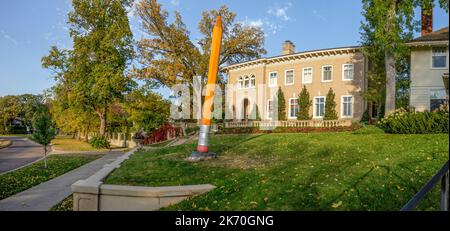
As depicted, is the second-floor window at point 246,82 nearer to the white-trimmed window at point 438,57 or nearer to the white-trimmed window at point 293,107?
Result: the white-trimmed window at point 293,107

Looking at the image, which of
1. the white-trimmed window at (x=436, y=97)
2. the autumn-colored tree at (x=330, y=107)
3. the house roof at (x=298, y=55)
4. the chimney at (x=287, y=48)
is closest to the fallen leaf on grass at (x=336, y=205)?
the white-trimmed window at (x=436, y=97)

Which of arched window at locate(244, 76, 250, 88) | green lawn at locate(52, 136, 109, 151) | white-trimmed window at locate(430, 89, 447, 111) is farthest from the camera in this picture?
arched window at locate(244, 76, 250, 88)

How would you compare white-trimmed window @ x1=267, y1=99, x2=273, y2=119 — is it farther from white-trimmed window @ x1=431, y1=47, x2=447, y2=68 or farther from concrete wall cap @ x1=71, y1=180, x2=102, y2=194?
concrete wall cap @ x1=71, y1=180, x2=102, y2=194

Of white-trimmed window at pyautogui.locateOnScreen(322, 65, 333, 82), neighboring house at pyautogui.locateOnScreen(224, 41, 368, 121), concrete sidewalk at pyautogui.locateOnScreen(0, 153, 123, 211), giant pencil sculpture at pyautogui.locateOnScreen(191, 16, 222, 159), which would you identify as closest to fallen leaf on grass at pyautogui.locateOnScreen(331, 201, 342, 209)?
giant pencil sculpture at pyautogui.locateOnScreen(191, 16, 222, 159)

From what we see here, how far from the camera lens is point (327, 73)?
32.0 meters

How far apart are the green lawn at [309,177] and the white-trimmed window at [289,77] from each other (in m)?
22.9

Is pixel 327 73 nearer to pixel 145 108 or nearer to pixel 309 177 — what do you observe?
→ pixel 145 108

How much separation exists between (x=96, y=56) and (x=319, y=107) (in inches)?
880

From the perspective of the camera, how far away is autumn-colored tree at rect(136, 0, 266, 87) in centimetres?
3419

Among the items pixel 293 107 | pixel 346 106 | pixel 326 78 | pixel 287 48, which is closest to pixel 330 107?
pixel 346 106

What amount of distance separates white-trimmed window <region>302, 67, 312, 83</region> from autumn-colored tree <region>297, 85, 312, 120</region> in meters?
1.14

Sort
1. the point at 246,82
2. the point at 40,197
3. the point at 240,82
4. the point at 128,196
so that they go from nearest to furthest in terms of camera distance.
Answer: the point at 128,196
the point at 40,197
the point at 246,82
the point at 240,82

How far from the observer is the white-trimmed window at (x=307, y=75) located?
109ft
